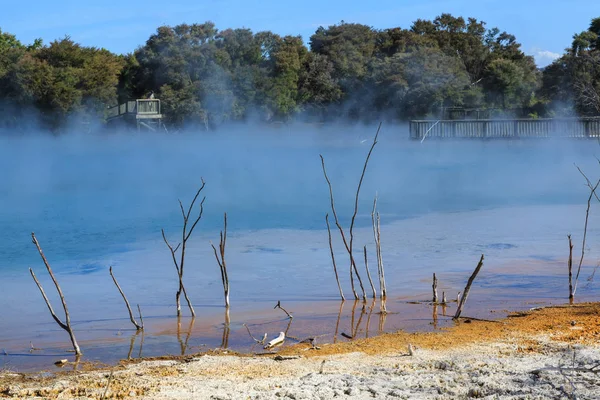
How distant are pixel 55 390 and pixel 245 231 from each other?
426 inches

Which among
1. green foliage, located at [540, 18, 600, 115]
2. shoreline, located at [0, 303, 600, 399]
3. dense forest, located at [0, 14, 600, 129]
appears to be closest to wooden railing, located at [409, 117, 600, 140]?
green foliage, located at [540, 18, 600, 115]

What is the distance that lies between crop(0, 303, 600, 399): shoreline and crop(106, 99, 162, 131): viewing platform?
3910 cm

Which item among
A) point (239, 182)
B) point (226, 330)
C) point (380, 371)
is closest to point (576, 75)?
point (239, 182)

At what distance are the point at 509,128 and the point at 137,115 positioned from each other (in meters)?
19.7

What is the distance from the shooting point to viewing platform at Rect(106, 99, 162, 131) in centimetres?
4506

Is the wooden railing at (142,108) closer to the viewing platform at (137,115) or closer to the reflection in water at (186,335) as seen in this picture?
the viewing platform at (137,115)

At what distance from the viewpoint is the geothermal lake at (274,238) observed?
7.92 m

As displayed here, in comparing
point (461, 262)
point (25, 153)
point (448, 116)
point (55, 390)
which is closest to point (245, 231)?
point (461, 262)

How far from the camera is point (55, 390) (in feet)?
17.4

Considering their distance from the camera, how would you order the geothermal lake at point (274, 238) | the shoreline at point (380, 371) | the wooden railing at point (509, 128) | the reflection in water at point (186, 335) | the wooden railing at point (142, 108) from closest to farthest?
the shoreline at point (380, 371)
the reflection in water at point (186, 335)
the geothermal lake at point (274, 238)
the wooden railing at point (509, 128)
the wooden railing at point (142, 108)

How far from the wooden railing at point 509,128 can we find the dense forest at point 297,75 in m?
6.06

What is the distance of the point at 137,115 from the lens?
45125 millimetres

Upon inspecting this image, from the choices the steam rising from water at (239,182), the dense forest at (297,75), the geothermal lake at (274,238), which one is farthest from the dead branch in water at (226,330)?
the dense forest at (297,75)

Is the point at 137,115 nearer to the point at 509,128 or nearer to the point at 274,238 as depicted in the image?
the point at 509,128
